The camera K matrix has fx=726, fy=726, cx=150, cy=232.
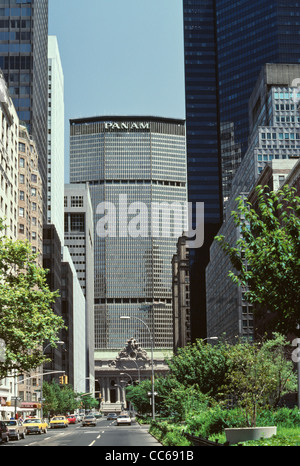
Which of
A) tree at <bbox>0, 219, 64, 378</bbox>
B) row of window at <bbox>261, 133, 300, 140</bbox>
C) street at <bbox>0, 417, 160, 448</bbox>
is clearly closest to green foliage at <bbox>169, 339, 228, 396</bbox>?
street at <bbox>0, 417, 160, 448</bbox>

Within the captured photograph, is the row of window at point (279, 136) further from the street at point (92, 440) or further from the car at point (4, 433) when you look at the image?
the car at point (4, 433)

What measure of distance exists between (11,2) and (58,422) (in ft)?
325

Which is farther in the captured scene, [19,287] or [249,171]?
[249,171]

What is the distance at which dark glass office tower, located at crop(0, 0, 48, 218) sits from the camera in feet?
498

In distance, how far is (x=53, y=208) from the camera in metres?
191

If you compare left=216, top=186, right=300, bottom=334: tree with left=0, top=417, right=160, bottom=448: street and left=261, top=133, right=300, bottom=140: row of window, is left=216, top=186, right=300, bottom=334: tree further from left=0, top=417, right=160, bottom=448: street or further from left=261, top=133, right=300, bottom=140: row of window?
left=261, top=133, right=300, bottom=140: row of window

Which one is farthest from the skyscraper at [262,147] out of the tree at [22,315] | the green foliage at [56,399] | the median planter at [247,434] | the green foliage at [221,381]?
the median planter at [247,434]

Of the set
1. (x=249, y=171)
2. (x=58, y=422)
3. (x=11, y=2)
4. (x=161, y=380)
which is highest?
(x=11, y=2)

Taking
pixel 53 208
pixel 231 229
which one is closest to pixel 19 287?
pixel 231 229

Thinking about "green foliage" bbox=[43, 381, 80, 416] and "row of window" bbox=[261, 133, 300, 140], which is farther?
"row of window" bbox=[261, 133, 300, 140]

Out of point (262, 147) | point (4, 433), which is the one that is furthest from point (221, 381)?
point (262, 147)

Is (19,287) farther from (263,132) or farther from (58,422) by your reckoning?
(263,132)

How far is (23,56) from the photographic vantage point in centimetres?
15425

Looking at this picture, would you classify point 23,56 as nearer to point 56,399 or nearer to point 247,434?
point 56,399
